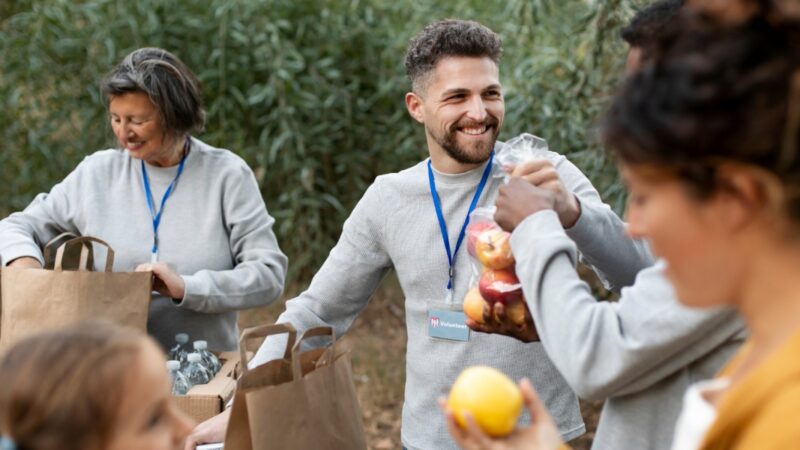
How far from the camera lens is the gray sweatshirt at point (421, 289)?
→ 2.38 meters

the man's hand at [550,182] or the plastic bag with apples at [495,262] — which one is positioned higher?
the man's hand at [550,182]

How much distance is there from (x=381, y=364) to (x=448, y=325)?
3.78 meters

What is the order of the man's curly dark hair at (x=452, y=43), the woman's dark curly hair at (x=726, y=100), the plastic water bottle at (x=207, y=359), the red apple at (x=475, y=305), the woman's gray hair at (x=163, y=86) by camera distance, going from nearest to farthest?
the woman's dark curly hair at (x=726, y=100), the red apple at (x=475, y=305), the man's curly dark hair at (x=452, y=43), the plastic water bottle at (x=207, y=359), the woman's gray hair at (x=163, y=86)

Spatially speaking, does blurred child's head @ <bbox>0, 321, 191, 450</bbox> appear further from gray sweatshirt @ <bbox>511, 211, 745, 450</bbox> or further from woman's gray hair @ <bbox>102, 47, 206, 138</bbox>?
woman's gray hair @ <bbox>102, 47, 206, 138</bbox>

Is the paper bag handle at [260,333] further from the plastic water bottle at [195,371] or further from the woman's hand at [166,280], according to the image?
the woman's hand at [166,280]

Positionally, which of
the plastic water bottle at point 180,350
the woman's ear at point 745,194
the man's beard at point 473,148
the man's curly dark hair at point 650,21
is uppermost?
the man's curly dark hair at point 650,21

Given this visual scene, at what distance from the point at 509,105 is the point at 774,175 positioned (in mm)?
3894

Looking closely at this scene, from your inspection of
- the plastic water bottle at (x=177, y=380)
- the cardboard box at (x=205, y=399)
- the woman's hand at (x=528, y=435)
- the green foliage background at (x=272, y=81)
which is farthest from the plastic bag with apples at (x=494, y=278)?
the green foliage background at (x=272, y=81)

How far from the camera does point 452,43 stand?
8.36ft

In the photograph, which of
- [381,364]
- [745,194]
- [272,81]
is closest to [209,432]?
[745,194]

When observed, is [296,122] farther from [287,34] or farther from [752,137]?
[752,137]

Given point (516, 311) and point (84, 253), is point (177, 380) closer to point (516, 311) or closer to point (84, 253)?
point (84, 253)

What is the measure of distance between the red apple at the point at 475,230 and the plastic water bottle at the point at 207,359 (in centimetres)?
99

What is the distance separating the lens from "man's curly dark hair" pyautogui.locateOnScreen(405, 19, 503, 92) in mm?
2549
